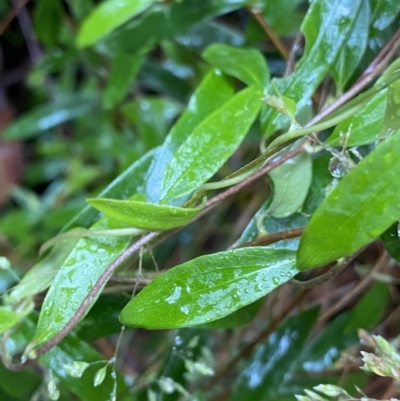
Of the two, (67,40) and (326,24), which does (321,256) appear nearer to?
(326,24)

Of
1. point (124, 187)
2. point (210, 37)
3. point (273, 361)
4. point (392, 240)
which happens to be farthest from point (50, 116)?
point (392, 240)

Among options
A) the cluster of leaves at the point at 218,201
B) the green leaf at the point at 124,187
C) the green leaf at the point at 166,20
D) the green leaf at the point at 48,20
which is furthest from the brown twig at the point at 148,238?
the green leaf at the point at 48,20

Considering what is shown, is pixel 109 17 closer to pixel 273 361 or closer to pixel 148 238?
pixel 148 238

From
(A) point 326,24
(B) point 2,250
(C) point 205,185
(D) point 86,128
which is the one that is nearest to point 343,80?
(A) point 326,24

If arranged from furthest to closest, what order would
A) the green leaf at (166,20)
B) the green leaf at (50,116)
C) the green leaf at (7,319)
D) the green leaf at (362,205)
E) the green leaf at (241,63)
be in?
the green leaf at (50,116)
the green leaf at (166,20)
the green leaf at (241,63)
the green leaf at (7,319)
the green leaf at (362,205)

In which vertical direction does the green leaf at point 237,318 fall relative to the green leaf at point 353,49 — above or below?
below

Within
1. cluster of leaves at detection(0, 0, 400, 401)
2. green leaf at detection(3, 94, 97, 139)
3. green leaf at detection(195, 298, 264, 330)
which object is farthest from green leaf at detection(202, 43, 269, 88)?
green leaf at detection(3, 94, 97, 139)

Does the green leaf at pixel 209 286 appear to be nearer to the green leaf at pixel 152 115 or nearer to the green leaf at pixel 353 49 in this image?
the green leaf at pixel 353 49
